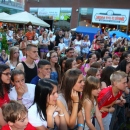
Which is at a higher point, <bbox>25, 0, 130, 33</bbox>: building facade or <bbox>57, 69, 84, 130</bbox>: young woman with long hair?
<bbox>25, 0, 130, 33</bbox>: building facade

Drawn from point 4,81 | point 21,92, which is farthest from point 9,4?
point 21,92

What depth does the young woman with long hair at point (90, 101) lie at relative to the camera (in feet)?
9.72

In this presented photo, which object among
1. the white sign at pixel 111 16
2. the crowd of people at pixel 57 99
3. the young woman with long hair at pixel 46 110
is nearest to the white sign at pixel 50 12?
the white sign at pixel 111 16

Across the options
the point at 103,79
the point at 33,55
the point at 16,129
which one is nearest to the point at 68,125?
the point at 16,129

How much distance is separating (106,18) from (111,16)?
670 millimetres

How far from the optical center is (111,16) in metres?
24.9

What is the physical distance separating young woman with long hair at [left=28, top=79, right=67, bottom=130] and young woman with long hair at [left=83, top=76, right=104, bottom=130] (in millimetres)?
504

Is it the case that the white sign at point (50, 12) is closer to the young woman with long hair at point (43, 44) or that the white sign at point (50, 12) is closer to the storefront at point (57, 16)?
the storefront at point (57, 16)

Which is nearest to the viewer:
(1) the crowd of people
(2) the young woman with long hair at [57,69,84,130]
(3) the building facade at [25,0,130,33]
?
(1) the crowd of people

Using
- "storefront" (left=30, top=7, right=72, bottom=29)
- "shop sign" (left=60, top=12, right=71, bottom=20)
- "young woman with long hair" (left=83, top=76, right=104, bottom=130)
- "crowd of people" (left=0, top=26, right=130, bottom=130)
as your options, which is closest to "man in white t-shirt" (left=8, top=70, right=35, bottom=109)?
"crowd of people" (left=0, top=26, right=130, bottom=130)

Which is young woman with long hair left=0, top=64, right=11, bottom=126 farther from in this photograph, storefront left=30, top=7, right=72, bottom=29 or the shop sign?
the shop sign

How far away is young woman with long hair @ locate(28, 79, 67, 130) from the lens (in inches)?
96.3

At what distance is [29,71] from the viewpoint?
14.2 feet

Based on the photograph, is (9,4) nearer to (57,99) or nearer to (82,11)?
(82,11)
